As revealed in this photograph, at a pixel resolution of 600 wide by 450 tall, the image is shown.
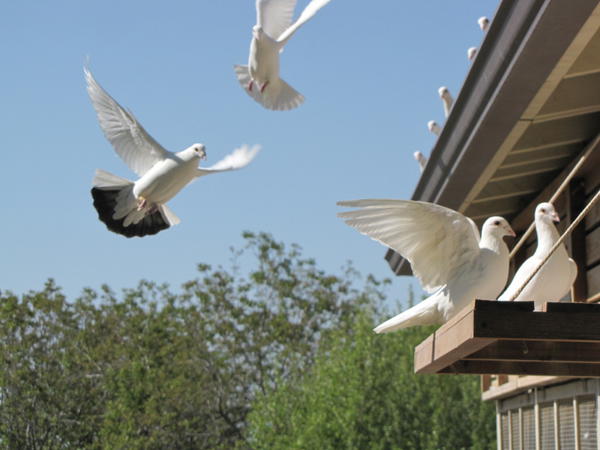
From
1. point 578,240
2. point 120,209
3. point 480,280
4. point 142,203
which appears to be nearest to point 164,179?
point 142,203

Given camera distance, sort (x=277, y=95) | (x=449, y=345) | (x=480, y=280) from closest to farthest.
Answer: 1. (x=449, y=345)
2. (x=480, y=280)
3. (x=277, y=95)

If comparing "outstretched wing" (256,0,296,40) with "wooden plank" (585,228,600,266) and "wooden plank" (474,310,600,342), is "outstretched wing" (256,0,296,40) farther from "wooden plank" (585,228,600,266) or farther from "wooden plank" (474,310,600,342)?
"wooden plank" (474,310,600,342)

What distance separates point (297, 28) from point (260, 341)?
13022 millimetres

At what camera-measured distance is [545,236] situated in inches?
125

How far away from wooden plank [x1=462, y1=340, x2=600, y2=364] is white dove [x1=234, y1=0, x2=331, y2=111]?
14.3 ft

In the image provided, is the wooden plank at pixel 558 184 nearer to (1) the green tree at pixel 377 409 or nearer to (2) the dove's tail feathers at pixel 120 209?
(2) the dove's tail feathers at pixel 120 209

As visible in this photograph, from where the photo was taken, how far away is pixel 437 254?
3041 millimetres

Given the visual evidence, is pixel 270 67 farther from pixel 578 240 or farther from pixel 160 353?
pixel 160 353

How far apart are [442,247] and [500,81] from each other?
77 centimetres

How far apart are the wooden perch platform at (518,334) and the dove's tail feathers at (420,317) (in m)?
0.12

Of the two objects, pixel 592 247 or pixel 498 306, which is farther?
pixel 592 247

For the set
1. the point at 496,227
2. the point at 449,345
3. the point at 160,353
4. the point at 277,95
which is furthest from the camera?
the point at 160,353

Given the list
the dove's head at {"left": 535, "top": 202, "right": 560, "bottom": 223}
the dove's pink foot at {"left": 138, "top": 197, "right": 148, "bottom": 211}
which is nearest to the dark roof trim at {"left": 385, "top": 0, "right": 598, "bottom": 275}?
the dove's head at {"left": 535, "top": 202, "right": 560, "bottom": 223}

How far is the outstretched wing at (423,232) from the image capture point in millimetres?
2854
